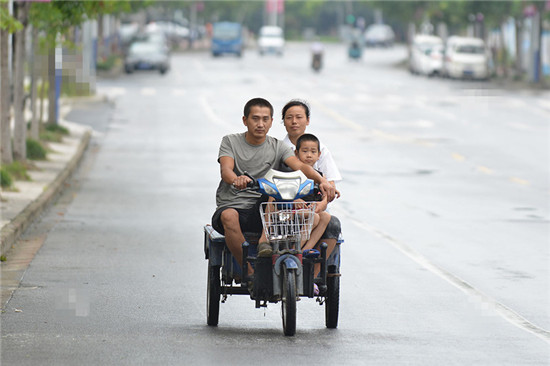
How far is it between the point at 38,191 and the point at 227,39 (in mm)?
65885

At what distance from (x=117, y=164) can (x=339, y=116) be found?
14782 millimetres

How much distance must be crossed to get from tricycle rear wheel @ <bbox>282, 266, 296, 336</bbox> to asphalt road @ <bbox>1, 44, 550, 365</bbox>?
0.15 metres

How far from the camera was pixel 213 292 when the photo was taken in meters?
9.16

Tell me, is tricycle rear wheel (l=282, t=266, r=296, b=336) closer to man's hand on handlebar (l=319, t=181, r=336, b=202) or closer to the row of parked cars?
man's hand on handlebar (l=319, t=181, r=336, b=202)

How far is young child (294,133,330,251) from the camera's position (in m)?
8.78

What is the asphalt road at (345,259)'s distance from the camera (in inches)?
341

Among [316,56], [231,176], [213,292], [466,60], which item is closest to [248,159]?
[231,176]

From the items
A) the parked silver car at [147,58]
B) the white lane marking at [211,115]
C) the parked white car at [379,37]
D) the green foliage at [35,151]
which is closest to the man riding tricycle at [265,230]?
the green foliage at [35,151]

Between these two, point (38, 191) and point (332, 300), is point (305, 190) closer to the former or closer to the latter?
point (332, 300)

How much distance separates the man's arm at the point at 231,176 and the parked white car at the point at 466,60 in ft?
176

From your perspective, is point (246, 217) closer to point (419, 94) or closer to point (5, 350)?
point (5, 350)

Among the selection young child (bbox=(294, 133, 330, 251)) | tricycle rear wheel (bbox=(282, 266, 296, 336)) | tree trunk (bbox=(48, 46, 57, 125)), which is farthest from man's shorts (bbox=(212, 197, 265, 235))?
tree trunk (bbox=(48, 46, 57, 125))

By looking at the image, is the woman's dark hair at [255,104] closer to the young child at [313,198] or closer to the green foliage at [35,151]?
the young child at [313,198]

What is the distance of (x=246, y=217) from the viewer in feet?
29.1
